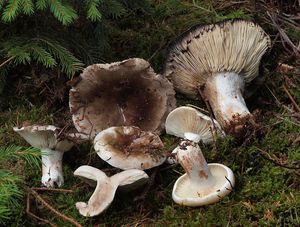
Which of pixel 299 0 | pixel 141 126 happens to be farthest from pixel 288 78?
pixel 141 126

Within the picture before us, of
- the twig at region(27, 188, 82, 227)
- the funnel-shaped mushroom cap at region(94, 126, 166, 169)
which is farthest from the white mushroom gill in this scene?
the funnel-shaped mushroom cap at region(94, 126, 166, 169)

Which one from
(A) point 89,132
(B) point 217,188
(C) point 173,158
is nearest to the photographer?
(B) point 217,188

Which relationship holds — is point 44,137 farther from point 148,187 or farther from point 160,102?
point 160,102

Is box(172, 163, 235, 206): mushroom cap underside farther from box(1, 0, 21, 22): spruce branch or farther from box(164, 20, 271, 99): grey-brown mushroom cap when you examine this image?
box(1, 0, 21, 22): spruce branch

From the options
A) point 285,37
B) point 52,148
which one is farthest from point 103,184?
point 285,37

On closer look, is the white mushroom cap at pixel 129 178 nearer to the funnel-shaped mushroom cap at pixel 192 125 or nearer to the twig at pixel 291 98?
the funnel-shaped mushroom cap at pixel 192 125

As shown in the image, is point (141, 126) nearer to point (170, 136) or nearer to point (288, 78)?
point (170, 136)
